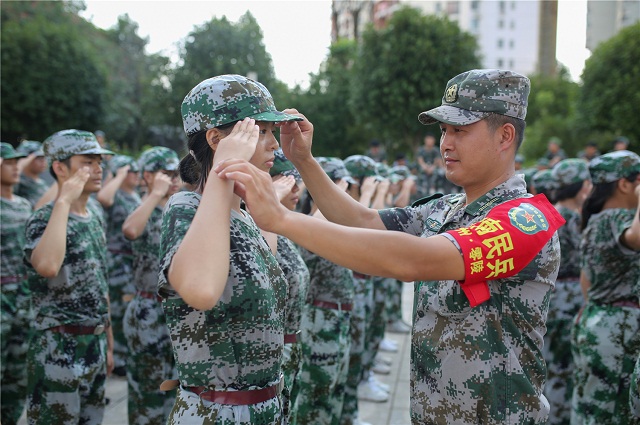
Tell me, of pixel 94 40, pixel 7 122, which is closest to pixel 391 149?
pixel 7 122

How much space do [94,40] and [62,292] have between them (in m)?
41.4

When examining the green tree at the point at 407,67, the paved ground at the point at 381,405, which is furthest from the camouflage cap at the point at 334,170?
the green tree at the point at 407,67

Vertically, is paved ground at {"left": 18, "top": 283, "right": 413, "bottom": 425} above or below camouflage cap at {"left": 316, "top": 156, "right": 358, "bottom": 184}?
below

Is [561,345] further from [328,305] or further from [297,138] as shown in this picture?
[297,138]

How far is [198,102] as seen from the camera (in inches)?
92.0

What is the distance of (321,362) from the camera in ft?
15.7

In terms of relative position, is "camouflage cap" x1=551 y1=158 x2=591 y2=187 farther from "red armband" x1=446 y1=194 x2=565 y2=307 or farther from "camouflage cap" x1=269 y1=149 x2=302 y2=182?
"red armband" x1=446 y1=194 x2=565 y2=307

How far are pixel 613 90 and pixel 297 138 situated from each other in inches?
998

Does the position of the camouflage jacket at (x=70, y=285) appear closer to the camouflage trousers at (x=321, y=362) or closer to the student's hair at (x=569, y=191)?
the camouflage trousers at (x=321, y=362)

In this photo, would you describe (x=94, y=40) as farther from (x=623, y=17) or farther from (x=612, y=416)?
(x=623, y=17)

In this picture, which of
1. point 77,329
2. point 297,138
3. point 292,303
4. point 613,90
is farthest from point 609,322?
point 613,90

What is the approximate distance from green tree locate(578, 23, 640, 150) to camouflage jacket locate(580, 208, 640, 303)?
71.6ft

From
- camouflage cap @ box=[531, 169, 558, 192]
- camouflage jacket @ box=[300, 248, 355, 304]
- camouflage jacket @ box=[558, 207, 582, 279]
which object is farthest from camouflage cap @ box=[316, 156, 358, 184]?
camouflage cap @ box=[531, 169, 558, 192]

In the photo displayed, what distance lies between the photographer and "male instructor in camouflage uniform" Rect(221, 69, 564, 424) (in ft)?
6.77
